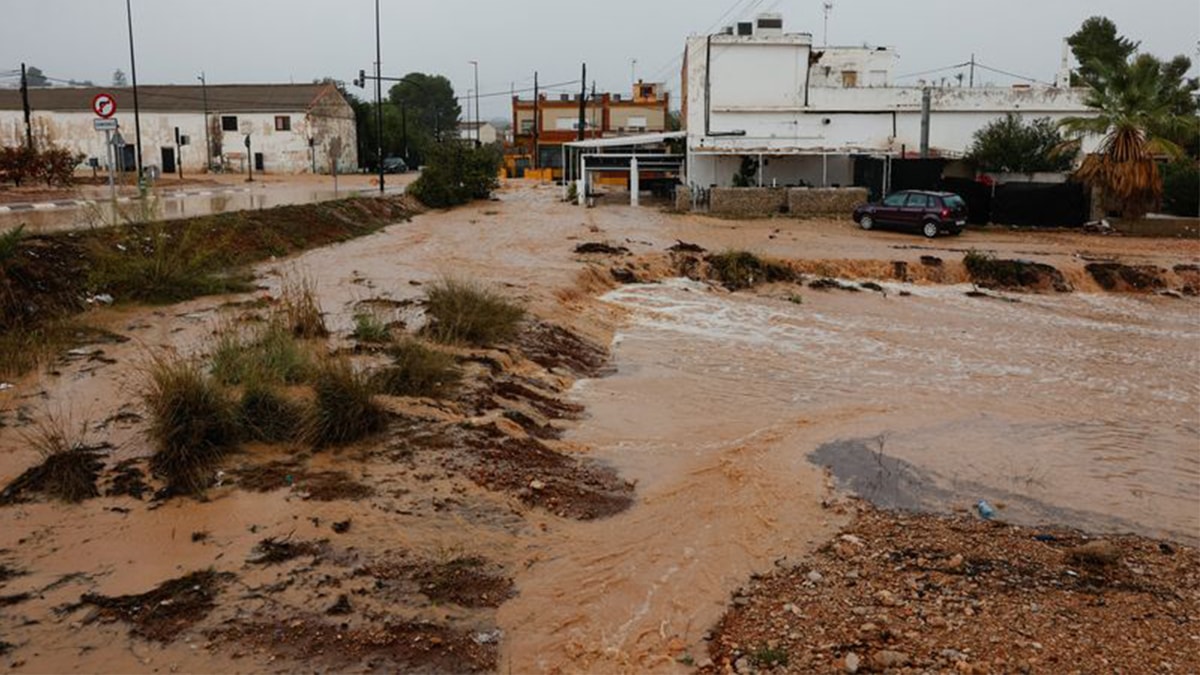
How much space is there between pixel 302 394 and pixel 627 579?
160 inches

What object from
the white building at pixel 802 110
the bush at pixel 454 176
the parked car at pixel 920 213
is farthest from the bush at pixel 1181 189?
the bush at pixel 454 176

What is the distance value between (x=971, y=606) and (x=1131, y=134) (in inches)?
1183

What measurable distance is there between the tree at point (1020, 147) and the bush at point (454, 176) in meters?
21.7

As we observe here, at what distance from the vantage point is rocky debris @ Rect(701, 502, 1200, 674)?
5926 mm

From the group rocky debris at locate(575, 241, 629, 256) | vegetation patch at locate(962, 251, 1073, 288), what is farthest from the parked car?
rocky debris at locate(575, 241, 629, 256)

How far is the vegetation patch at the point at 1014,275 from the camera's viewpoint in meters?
24.8

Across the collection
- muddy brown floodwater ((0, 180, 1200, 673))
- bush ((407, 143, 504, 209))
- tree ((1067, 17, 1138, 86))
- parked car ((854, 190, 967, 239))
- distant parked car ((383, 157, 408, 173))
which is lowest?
muddy brown floodwater ((0, 180, 1200, 673))

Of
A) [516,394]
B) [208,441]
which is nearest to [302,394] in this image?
[208,441]

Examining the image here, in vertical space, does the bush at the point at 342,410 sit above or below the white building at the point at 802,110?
below

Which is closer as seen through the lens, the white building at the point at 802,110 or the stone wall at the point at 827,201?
the stone wall at the point at 827,201

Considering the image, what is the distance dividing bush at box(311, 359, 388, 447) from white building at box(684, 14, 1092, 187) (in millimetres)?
32880

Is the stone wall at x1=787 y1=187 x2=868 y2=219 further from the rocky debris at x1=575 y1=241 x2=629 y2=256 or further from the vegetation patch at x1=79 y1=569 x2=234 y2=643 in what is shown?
the vegetation patch at x1=79 y1=569 x2=234 y2=643

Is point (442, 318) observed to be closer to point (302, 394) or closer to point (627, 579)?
point (302, 394)

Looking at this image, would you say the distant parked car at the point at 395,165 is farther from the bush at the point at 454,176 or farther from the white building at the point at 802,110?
the white building at the point at 802,110
